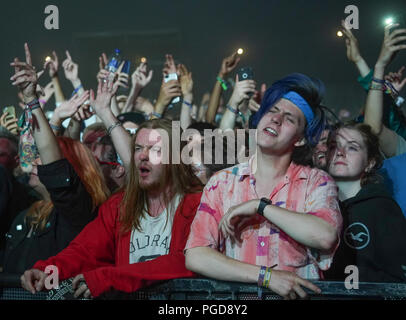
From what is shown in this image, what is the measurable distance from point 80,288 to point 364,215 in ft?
4.90

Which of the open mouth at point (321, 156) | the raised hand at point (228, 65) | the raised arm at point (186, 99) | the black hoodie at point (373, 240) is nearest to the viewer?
the black hoodie at point (373, 240)

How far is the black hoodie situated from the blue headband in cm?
56

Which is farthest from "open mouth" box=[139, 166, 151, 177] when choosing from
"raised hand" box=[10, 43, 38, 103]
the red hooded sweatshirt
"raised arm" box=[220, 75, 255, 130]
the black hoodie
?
"raised arm" box=[220, 75, 255, 130]

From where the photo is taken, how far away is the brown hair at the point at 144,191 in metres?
2.32

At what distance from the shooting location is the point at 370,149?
2.67 m

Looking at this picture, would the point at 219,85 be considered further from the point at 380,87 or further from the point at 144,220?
the point at 144,220

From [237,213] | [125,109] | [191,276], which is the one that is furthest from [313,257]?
[125,109]

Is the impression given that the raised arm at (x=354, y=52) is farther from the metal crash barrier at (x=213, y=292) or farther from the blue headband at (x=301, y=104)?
the metal crash barrier at (x=213, y=292)

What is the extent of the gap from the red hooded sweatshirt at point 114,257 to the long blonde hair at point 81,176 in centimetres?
21

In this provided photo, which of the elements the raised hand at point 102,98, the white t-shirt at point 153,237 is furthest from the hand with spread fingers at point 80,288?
the raised hand at point 102,98
